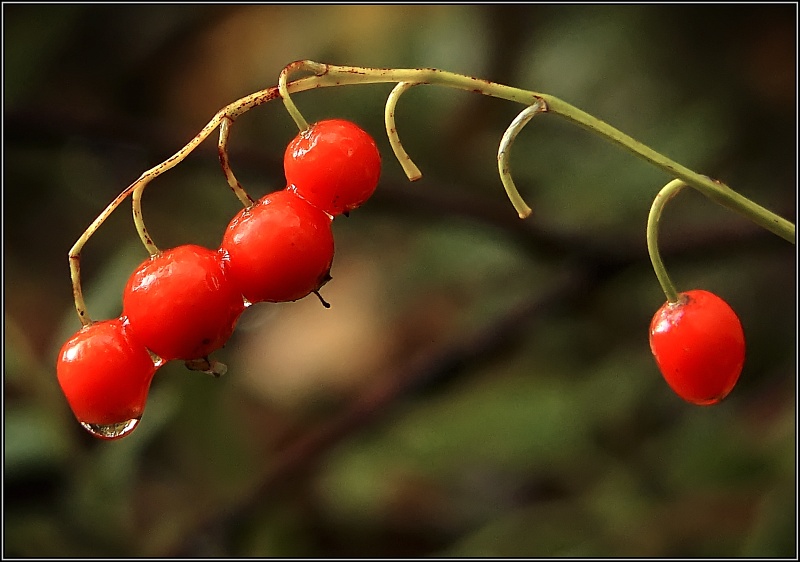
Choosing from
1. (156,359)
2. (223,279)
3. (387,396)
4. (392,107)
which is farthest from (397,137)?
(387,396)

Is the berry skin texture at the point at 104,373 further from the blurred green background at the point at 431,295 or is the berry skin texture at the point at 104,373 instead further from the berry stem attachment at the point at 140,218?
the blurred green background at the point at 431,295

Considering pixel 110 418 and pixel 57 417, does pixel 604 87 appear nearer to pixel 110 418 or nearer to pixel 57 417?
pixel 57 417

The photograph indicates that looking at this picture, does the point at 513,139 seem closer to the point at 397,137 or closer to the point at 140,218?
the point at 397,137

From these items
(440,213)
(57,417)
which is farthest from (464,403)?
(57,417)

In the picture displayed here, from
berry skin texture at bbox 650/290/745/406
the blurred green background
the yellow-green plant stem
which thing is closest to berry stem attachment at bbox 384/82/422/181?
the yellow-green plant stem

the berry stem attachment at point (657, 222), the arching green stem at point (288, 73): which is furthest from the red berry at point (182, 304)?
the berry stem attachment at point (657, 222)
